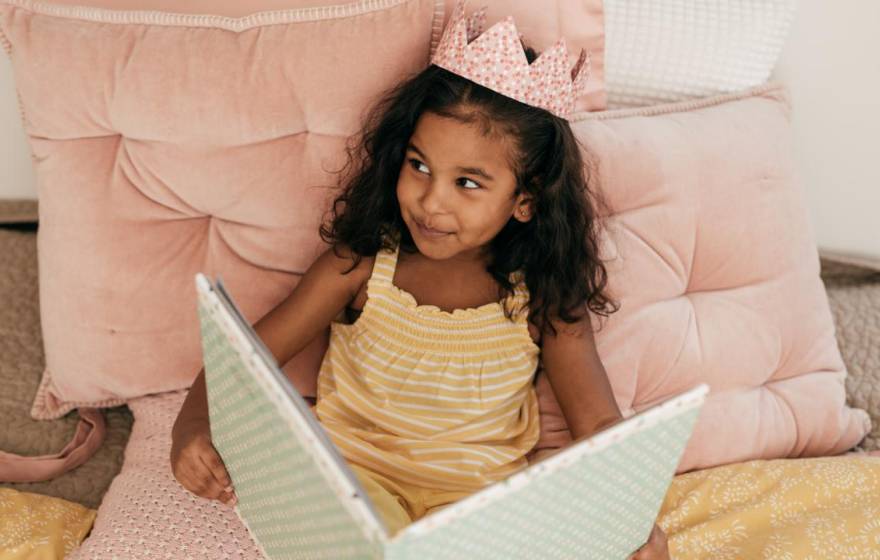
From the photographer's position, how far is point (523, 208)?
3.68ft

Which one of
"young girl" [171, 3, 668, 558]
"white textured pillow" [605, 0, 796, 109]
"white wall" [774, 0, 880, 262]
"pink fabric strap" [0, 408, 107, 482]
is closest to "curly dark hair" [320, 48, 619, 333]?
"young girl" [171, 3, 668, 558]

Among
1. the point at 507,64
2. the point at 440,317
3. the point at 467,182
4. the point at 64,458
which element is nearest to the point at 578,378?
the point at 440,317

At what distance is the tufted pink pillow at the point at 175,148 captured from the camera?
3.65 ft

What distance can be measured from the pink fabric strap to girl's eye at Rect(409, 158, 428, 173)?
0.62 meters

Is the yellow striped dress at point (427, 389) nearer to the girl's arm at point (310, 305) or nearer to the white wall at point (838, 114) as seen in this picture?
the girl's arm at point (310, 305)

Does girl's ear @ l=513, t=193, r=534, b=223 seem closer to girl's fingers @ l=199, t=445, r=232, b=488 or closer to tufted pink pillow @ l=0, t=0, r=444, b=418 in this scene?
tufted pink pillow @ l=0, t=0, r=444, b=418

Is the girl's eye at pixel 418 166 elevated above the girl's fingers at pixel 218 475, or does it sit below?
above

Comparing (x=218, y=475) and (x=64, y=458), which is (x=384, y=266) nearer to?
(x=218, y=475)

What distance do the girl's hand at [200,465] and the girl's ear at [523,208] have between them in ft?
1.54

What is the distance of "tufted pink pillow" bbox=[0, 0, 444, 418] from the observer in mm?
1113

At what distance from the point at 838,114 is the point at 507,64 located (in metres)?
0.87

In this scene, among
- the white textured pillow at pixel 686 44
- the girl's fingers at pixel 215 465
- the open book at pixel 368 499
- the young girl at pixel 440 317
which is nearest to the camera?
the open book at pixel 368 499

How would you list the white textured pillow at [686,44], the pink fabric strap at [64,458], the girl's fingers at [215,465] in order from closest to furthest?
the girl's fingers at [215,465] → the pink fabric strap at [64,458] → the white textured pillow at [686,44]

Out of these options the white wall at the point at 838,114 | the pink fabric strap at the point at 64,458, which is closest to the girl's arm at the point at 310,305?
the pink fabric strap at the point at 64,458
